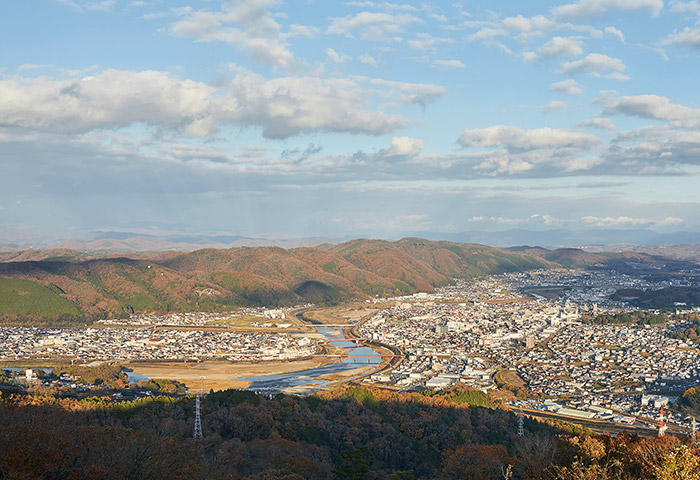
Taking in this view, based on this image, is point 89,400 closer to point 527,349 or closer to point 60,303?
point 527,349

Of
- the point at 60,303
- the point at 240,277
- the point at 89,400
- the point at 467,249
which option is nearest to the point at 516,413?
the point at 89,400

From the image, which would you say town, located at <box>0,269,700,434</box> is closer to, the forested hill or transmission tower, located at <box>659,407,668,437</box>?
transmission tower, located at <box>659,407,668,437</box>

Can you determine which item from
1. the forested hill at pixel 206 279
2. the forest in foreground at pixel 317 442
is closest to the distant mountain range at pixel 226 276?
the forested hill at pixel 206 279

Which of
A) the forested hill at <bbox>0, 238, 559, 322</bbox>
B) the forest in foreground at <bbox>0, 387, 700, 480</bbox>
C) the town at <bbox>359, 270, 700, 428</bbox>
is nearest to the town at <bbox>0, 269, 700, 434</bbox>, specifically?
the town at <bbox>359, 270, 700, 428</bbox>

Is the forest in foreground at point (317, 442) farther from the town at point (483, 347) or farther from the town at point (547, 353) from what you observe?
the town at point (483, 347)

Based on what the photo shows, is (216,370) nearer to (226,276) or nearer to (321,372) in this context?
(321,372)

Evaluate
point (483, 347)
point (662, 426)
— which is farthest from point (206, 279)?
point (662, 426)
